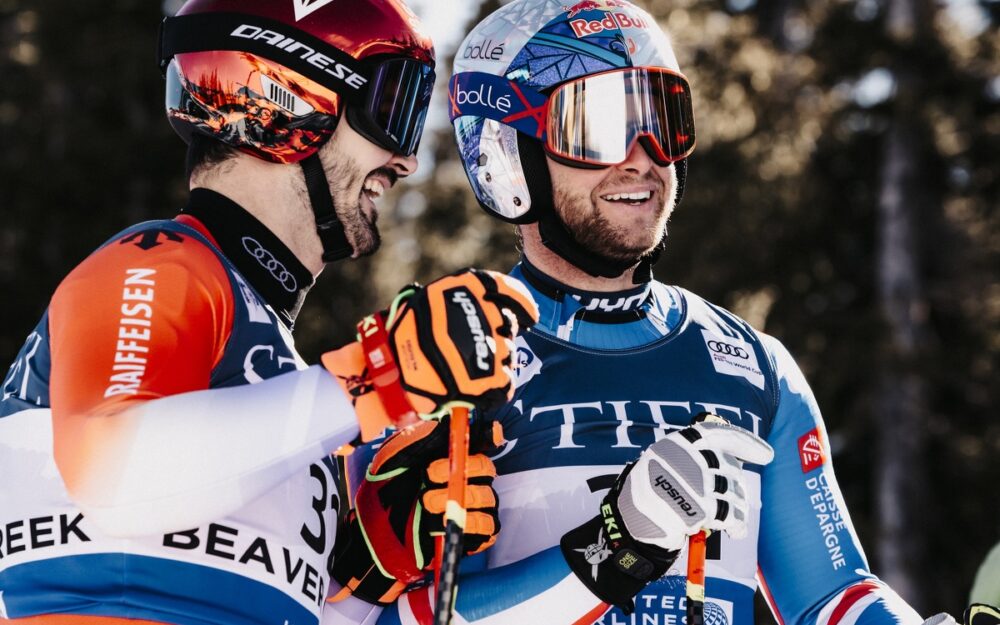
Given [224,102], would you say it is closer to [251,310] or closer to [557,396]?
[251,310]

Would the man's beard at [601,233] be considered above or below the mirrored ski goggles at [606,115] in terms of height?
below

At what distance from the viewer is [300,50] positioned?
3.75 metres

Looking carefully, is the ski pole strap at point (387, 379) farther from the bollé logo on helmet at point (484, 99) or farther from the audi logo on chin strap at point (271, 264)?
the bollé logo on helmet at point (484, 99)

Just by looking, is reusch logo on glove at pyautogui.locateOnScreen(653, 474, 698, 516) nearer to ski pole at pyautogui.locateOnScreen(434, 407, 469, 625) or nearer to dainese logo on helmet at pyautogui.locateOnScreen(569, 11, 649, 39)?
ski pole at pyautogui.locateOnScreen(434, 407, 469, 625)

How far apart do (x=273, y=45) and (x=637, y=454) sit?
1.58 meters

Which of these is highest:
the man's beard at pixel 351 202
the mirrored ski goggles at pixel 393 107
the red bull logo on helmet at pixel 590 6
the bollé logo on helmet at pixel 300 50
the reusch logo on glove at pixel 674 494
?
the red bull logo on helmet at pixel 590 6

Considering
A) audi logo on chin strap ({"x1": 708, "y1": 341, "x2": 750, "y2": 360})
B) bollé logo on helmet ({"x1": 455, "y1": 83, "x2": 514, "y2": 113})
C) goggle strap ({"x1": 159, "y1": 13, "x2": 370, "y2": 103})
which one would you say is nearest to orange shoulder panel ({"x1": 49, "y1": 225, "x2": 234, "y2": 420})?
goggle strap ({"x1": 159, "y1": 13, "x2": 370, "y2": 103})

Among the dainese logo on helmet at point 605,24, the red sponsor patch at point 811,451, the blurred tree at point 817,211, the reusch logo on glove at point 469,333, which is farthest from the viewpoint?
the blurred tree at point 817,211

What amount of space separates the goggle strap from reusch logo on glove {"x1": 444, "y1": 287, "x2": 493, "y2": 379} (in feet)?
3.02

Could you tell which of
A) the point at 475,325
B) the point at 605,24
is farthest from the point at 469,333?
the point at 605,24

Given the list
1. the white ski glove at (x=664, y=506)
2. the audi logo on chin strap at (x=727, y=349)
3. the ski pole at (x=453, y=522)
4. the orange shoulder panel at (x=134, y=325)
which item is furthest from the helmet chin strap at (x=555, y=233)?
the orange shoulder panel at (x=134, y=325)

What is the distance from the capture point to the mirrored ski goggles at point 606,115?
435cm

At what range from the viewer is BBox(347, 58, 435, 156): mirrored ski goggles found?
3.85 meters

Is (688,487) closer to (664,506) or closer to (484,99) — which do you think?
(664,506)
